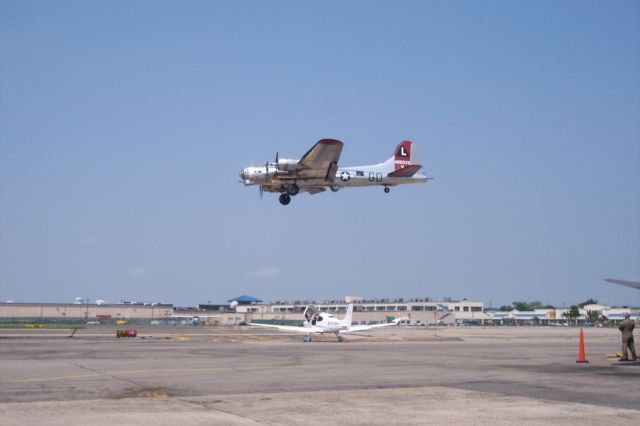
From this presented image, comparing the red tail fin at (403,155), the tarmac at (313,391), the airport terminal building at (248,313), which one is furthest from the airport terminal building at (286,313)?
the tarmac at (313,391)

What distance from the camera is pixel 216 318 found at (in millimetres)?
132125

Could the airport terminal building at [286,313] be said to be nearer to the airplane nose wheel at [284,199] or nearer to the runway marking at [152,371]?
the airplane nose wheel at [284,199]

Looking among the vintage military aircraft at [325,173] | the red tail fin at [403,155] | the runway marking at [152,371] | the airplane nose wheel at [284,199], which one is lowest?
the runway marking at [152,371]

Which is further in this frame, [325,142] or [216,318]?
[216,318]

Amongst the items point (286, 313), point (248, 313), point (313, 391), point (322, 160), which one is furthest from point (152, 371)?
point (286, 313)

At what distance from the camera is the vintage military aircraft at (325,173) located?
46.5m

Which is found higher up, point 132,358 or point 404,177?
point 404,177

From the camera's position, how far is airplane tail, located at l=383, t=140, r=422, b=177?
51531mm

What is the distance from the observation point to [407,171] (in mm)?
51875

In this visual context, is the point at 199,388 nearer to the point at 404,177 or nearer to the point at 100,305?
the point at 404,177

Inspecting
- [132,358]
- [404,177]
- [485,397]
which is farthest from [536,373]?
[404,177]

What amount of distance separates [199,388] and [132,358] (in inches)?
423

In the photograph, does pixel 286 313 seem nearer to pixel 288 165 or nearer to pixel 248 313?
pixel 248 313

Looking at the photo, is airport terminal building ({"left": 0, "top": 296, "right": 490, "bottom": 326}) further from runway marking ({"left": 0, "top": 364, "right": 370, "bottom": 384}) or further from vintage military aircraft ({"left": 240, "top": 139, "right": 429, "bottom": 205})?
runway marking ({"left": 0, "top": 364, "right": 370, "bottom": 384})
